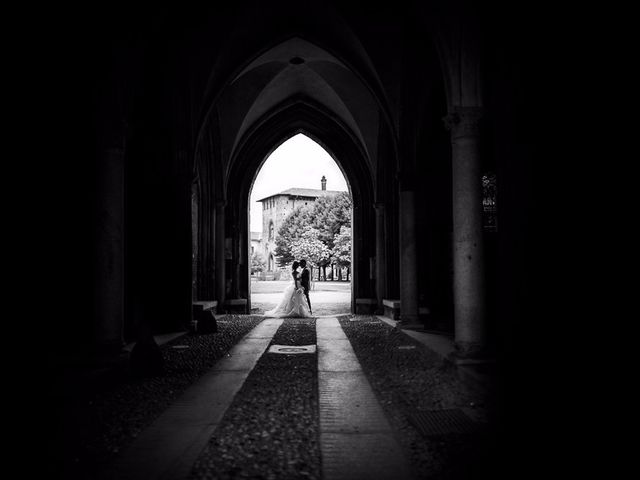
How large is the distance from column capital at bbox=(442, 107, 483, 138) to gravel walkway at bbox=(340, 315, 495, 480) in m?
2.92

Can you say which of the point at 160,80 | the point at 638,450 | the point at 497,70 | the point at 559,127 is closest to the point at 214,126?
the point at 160,80

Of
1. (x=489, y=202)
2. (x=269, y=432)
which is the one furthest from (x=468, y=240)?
(x=489, y=202)

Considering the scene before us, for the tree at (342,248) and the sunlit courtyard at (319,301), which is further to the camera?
the tree at (342,248)

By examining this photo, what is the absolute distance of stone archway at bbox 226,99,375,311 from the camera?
18.8m

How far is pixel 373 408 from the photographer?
5.02 metres

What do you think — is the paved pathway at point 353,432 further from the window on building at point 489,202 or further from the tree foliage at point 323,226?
the tree foliage at point 323,226

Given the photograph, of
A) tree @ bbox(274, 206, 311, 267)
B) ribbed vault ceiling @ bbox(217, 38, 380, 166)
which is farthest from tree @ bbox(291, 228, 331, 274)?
ribbed vault ceiling @ bbox(217, 38, 380, 166)

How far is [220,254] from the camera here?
17.6 metres

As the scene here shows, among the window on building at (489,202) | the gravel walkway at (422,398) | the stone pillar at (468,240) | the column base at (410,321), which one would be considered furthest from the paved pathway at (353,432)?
the window on building at (489,202)

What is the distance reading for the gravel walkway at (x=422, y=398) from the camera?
352 cm

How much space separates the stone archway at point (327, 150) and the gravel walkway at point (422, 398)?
8.84 metres

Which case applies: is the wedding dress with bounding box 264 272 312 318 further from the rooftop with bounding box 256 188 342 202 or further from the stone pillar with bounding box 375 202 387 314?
the rooftop with bounding box 256 188 342 202

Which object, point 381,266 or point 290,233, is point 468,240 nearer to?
point 381,266

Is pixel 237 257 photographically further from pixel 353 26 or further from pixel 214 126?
pixel 353 26
